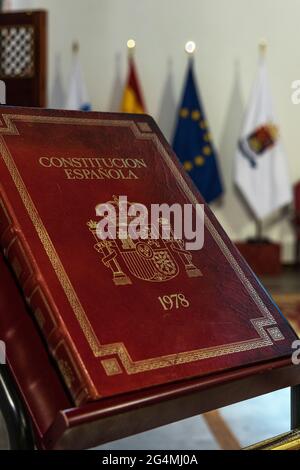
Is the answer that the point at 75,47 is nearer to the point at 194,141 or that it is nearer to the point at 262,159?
the point at 194,141

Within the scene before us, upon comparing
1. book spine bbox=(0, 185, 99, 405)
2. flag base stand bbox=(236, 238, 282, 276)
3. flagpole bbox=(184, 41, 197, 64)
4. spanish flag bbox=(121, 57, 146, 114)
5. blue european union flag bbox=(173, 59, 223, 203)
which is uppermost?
flagpole bbox=(184, 41, 197, 64)

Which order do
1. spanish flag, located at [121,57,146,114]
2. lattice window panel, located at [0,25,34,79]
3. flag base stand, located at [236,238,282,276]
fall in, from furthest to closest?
flag base stand, located at [236,238,282,276], spanish flag, located at [121,57,146,114], lattice window panel, located at [0,25,34,79]

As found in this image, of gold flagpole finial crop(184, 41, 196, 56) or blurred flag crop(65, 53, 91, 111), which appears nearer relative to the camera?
blurred flag crop(65, 53, 91, 111)

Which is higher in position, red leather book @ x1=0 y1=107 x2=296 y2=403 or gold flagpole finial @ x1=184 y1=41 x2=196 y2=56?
gold flagpole finial @ x1=184 y1=41 x2=196 y2=56

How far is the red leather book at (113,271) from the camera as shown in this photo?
875mm

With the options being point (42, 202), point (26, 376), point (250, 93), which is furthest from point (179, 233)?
point (250, 93)

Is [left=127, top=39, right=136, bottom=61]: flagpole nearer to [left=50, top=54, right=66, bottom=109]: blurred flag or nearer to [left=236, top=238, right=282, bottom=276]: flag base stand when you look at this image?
[left=50, top=54, right=66, bottom=109]: blurred flag

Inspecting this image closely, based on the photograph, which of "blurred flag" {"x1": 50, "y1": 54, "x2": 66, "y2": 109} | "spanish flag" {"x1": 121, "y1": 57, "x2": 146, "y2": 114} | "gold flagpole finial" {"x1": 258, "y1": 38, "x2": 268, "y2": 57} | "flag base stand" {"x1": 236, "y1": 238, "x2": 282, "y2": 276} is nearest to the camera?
"spanish flag" {"x1": 121, "y1": 57, "x2": 146, "y2": 114}

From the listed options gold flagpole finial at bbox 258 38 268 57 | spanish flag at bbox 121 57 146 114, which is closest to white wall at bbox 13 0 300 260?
gold flagpole finial at bbox 258 38 268 57

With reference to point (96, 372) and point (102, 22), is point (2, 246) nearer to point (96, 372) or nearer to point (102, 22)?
point (96, 372)

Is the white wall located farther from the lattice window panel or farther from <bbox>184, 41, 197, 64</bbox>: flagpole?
the lattice window panel

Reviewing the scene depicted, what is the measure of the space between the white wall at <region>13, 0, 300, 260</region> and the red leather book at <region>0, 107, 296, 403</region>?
5.79 m

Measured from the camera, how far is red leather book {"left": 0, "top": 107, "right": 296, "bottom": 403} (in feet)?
2.87
